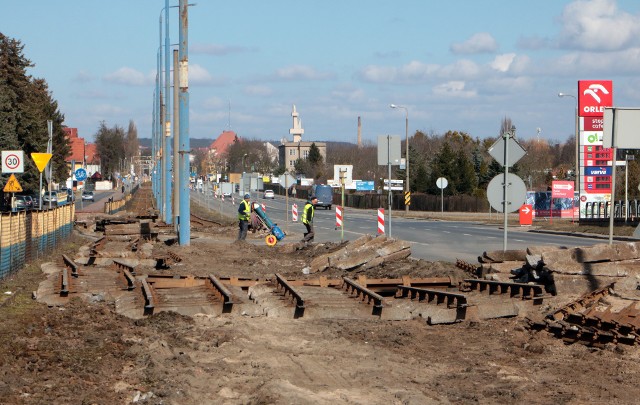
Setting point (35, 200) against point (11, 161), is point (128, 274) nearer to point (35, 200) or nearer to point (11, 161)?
point (11, 161)

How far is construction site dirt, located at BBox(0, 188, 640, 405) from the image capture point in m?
8.66

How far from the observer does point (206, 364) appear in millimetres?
9914

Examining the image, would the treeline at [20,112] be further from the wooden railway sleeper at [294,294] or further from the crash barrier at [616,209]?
the wooden railway sleeper at [294,294]

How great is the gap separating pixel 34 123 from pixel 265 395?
70227 mm

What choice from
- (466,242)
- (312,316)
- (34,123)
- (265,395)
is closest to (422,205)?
(34,123)

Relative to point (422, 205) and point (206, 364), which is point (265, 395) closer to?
point (206, 364)

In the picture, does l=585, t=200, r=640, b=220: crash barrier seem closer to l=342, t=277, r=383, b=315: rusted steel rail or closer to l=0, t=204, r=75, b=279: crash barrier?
l=0, t=204, r=75, b=279: crash barrier

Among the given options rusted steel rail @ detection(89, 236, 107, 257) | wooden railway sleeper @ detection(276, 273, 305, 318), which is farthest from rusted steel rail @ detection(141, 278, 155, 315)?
rusted steel rail @ detection(89, 236, 107, 257)

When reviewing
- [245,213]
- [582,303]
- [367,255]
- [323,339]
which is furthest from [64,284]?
[245,213]

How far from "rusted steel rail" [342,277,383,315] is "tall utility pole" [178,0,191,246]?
49.4 feet

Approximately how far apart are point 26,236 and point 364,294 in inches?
439

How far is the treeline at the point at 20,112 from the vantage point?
64750 mm

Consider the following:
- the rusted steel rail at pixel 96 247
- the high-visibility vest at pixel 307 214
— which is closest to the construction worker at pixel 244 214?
the high-visibility vest at pixel 307 214

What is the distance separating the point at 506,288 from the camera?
15.6m
